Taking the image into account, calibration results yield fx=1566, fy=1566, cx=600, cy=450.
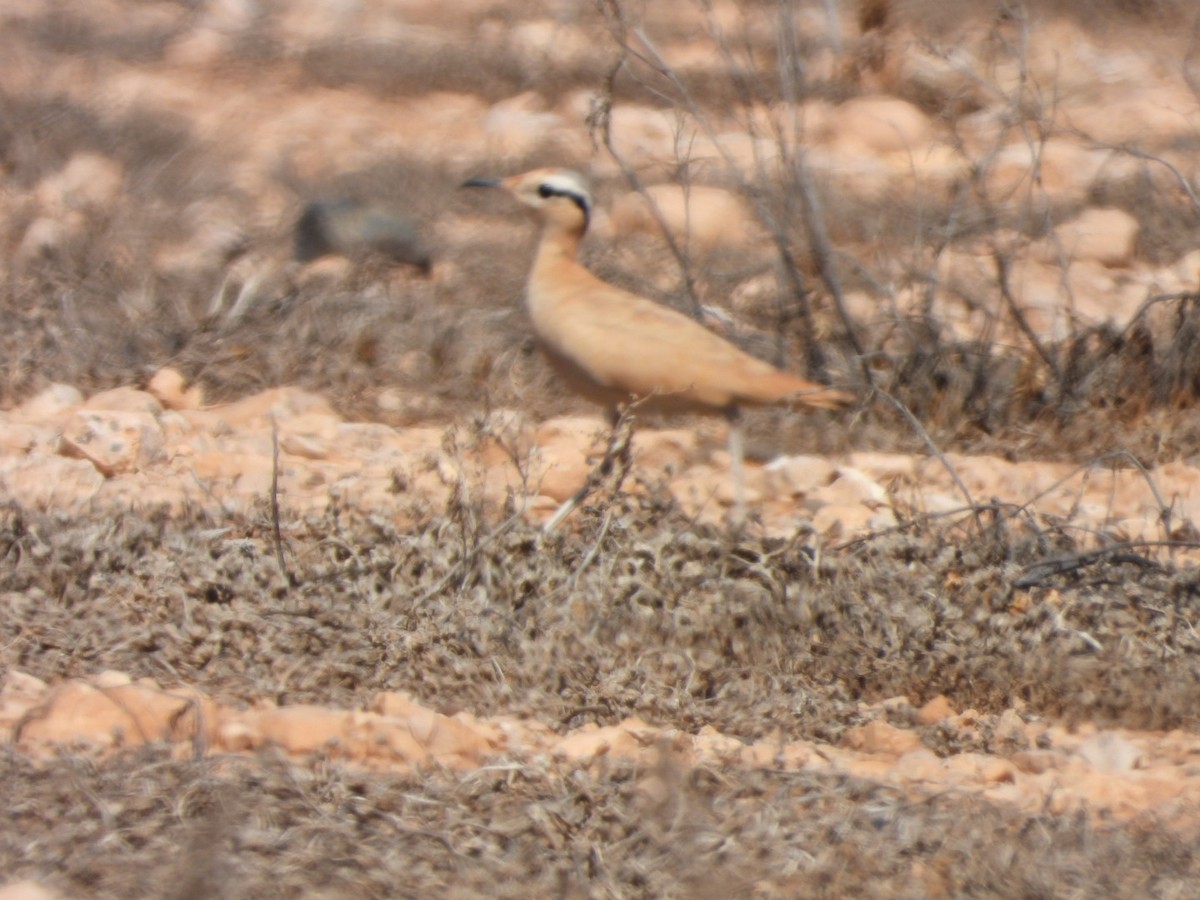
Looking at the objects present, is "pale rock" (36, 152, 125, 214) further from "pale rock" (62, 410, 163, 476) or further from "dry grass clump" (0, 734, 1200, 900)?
"dry grass clump" (0, 734, 1200, 900)

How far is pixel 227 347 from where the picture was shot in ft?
21.2

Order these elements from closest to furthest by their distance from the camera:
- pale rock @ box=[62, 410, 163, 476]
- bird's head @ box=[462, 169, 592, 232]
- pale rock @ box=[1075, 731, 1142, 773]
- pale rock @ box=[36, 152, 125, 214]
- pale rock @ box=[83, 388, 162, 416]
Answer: pale rock @ box=[1075, 731, 1142, 773]
pale rock @ box=[62, 410, 163, 476]
bird's head @ box=[462, 169, 592, 232]
pale rock @ box=[83, 388, 162, 416]
pale rock @ box=[36, 152, 125, 214]

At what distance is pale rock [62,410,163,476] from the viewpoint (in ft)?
17.5

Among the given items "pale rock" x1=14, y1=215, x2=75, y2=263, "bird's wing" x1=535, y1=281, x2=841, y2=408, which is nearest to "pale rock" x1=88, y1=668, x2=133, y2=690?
"bird's wing" x1=535, y1=281, x2=841, y2=408

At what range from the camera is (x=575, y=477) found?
5.26m

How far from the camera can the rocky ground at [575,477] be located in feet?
10.4

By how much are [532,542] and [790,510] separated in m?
1.20

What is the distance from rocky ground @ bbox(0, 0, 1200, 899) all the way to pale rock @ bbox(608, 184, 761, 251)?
27 mm

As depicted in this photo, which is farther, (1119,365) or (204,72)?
(204,72)

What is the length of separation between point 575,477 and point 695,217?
2.61m

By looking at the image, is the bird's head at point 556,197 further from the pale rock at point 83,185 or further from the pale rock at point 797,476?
the pale rock at point 83,185

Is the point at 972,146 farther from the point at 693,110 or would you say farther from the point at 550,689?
the point at 550,689

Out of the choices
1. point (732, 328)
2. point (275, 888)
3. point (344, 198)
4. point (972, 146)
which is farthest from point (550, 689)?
point (972, 146)

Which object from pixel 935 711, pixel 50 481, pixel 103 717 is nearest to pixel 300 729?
pixel 103 717
